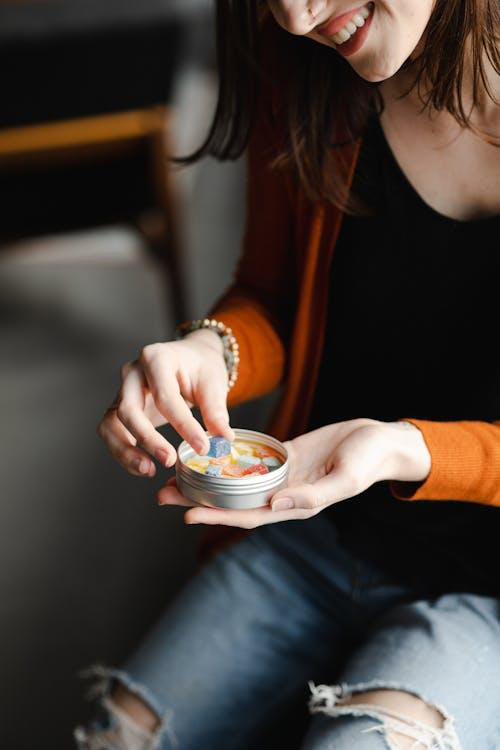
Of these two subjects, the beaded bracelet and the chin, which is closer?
the chin

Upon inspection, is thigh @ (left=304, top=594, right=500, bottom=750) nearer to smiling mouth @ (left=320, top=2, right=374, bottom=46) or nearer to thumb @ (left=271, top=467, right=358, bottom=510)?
thumb @ (left=271, top=467, right=358, bottom=510)

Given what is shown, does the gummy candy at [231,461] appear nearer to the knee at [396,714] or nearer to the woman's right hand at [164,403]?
the woman's right hand at [164,403]

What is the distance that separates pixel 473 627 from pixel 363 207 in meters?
0.49

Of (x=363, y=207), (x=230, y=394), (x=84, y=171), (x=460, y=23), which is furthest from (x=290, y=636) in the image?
(x=84, y=171)

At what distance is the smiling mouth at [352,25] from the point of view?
0.79m

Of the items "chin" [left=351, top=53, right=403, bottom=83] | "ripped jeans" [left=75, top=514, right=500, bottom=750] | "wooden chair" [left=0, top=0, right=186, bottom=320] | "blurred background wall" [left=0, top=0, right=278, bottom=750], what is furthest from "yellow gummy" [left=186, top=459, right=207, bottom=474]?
"wooden chair" [left=0, top=0, right=186, bottom=320]

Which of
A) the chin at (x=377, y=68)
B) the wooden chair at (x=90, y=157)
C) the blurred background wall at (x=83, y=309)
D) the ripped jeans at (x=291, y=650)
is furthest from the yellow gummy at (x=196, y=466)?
the wooden chair at (x=90, y=157)

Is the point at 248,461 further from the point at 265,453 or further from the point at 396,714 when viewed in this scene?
the point at 396,714

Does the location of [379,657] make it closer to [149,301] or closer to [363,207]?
[363,207]

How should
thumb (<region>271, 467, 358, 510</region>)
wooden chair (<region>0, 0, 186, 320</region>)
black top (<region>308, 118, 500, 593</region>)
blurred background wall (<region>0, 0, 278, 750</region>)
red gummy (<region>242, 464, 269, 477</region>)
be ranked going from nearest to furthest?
thumb (<region>271, 467, 358, 510</region>) < red gummy (<region>242, 464, 269, 477</region>) < black top (<region>308, 118, 500, 593</region>) < blurred background wall (<region>0, 0, 278, 750</region>) < wooden chair (<region>0, 0, 186, 320</region>)

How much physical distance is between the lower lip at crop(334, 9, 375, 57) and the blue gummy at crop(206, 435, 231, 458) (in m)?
0.40

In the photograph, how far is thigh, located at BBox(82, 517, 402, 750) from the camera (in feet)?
3.24

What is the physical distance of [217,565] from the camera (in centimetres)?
109

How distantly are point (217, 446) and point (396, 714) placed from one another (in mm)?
318
